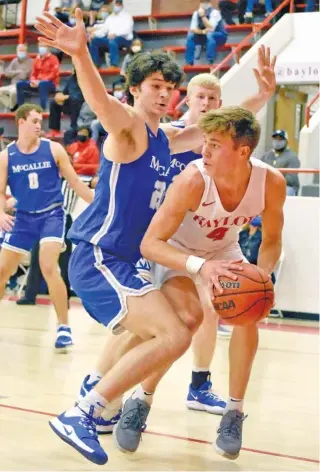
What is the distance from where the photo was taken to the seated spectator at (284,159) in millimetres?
10891

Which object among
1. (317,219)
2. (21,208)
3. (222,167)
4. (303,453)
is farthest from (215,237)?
(317,219)

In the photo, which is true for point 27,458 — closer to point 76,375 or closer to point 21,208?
point 76,375

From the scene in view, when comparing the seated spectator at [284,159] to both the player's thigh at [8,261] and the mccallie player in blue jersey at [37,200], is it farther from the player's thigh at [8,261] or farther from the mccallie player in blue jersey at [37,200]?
the player's thigh at [8,261]

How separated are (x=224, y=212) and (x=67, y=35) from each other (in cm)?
115

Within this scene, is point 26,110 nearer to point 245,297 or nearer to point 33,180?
point 33,180

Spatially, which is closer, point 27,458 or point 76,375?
point 27,458

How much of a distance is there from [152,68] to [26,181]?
3728 mm

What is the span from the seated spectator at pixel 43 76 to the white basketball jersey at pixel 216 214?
39.1 feet

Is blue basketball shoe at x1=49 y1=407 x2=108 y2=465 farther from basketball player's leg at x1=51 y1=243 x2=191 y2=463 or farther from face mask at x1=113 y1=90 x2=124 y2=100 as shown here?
face mask at x1=113 y1=90 x2=124 y2=100

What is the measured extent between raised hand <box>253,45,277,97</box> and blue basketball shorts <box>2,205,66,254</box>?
2935 mm

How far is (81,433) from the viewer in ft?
11.7

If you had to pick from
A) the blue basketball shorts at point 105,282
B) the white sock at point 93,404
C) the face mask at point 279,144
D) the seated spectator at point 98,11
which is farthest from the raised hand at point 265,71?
the seated spectator at point 98,11

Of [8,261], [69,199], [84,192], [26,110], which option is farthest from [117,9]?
[8,261]

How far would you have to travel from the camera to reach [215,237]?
421cm
